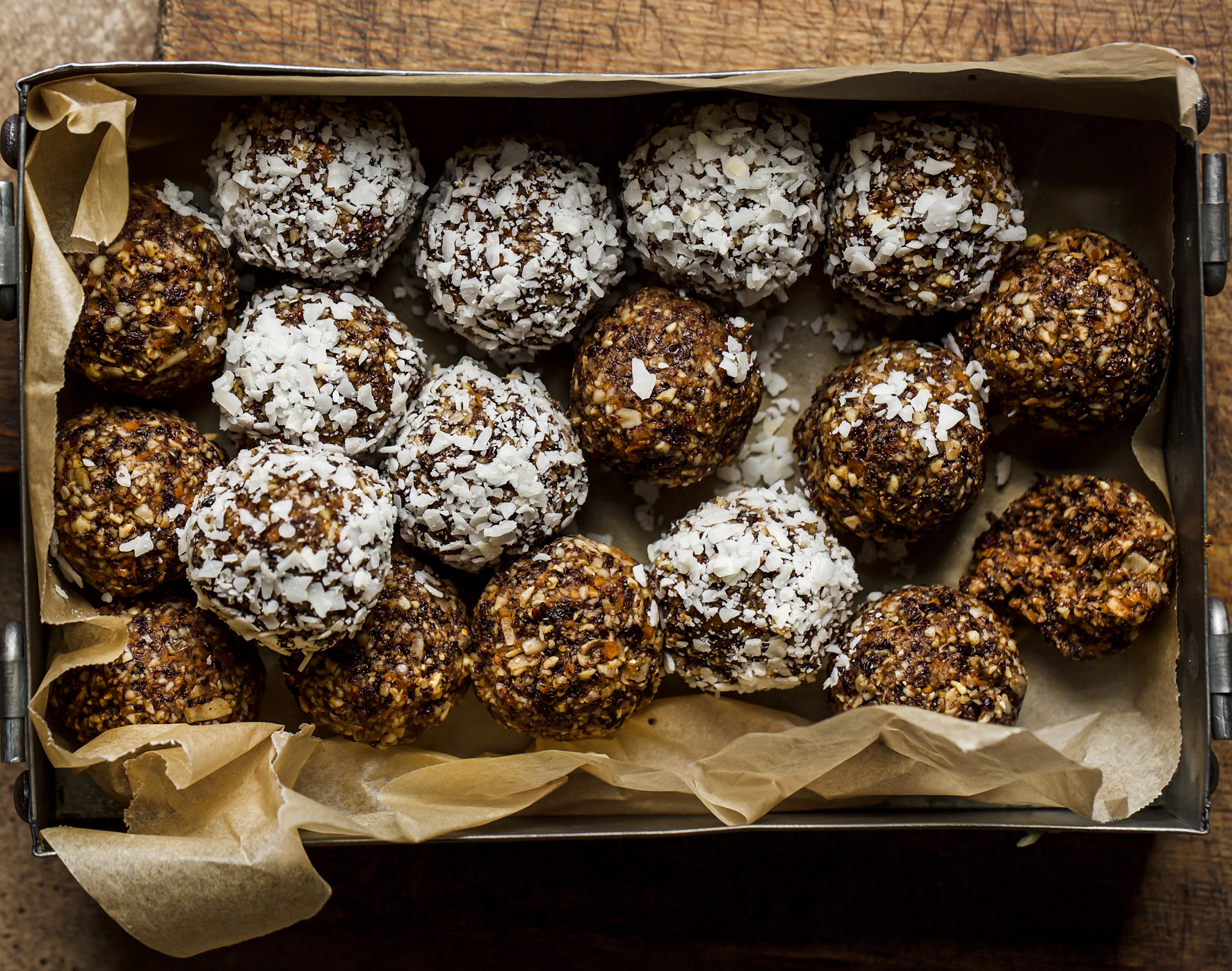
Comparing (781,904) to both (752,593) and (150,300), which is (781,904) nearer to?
(752,593)

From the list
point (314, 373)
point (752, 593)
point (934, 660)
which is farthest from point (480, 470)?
point (934, 660)

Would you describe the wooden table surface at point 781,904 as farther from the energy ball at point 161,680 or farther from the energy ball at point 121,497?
the energy ball at point 121,497

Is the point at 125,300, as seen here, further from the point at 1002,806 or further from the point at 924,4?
the point at 1002,806

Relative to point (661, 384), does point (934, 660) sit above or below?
below

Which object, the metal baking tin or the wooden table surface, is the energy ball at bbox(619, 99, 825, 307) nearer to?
the metal baking tin

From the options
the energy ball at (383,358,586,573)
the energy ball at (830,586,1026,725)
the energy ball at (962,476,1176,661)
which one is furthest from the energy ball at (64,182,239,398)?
the energy ball at (962,476,1176,661)

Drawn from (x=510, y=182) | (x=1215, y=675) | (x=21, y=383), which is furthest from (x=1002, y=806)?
(x=21, y=383)

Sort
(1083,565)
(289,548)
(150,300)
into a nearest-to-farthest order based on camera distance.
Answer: (289,548), (150,300), (1083,565)
